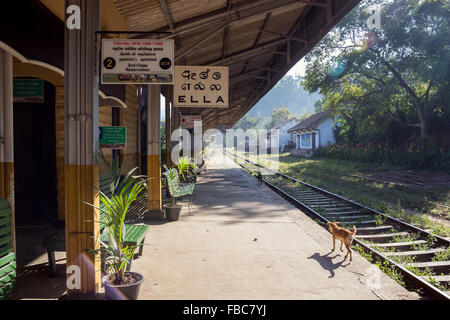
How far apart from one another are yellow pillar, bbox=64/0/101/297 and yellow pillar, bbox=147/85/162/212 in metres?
4.16

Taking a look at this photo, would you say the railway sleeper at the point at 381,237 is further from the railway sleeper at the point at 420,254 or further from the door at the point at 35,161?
the door at the point at 35,161

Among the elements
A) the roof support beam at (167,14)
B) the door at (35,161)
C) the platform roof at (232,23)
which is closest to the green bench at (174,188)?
the door at (35,161)

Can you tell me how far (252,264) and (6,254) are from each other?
2886 mm

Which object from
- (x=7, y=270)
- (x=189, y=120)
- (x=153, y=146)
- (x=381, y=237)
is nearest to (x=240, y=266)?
(x=7, y=270)

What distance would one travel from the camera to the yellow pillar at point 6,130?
395 centimetres

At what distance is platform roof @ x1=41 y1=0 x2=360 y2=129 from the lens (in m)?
6.08

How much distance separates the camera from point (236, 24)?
7.64m

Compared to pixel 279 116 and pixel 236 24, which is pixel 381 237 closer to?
pixel 236 24

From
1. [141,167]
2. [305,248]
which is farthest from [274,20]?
[141,167]

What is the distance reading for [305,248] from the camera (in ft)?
18.8

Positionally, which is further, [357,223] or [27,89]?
[357,223]

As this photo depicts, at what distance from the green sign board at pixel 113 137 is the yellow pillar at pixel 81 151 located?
3820 mm

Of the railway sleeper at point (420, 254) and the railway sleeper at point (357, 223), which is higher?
the railway sleeper at point (357, 223)
